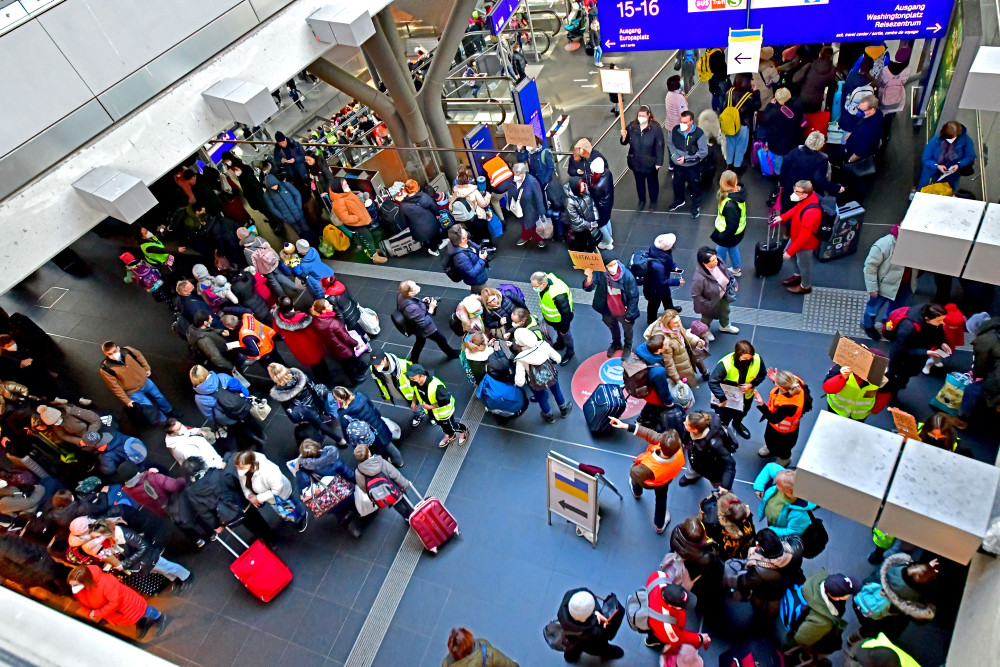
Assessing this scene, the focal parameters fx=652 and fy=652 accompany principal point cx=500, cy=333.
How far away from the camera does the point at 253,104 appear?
7.32 metres

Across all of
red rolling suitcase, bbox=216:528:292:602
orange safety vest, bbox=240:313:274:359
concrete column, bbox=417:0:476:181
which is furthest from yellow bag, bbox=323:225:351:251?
red rolling suitcase, bbox=216:528:292:602

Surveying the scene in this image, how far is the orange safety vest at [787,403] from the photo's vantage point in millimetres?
5961

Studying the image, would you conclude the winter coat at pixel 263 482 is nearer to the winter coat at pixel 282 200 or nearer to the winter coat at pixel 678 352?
the winter coat at pixel 678 352

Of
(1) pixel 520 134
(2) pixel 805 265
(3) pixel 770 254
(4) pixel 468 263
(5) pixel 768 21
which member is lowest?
(2) pixel 805 265

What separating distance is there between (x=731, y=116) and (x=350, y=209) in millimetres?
6103

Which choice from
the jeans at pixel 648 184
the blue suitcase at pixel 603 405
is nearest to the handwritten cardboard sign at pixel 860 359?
the blue suitcase at pixel 603 405

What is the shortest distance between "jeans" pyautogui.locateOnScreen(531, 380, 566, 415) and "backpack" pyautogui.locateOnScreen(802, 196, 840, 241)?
3866 millimetres

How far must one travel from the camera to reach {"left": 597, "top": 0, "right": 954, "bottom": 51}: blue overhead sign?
311 inches

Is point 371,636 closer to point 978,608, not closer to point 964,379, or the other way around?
point 978,608

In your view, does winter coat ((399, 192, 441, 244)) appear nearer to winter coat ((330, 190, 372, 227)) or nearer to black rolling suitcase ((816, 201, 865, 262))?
winter coat ((330, 190, 372, 227))

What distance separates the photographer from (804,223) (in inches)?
314

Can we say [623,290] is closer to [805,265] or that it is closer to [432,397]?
[432,397]

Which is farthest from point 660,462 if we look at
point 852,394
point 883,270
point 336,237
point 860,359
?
point 336,237

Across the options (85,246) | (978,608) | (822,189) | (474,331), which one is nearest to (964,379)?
(822,189)
